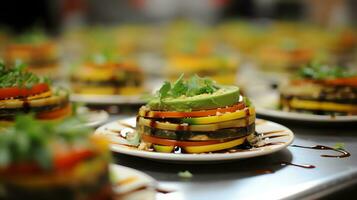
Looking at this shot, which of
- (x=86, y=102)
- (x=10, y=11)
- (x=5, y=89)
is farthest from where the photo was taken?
(x=10, y=11)

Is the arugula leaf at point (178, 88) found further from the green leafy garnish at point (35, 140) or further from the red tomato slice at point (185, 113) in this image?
the green leafy garnish at point (35, 140)

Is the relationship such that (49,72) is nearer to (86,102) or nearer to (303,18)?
(86,102)

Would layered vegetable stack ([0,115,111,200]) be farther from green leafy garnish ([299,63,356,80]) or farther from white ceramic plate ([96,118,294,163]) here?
green leafy garnish ([299,63,356,80])

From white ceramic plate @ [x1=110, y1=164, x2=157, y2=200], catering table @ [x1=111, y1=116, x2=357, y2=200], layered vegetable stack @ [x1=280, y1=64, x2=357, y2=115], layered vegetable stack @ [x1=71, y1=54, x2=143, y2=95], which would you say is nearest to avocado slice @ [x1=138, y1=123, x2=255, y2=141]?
catering table @ [x1=111, y1=116, x2=357, y2=200]

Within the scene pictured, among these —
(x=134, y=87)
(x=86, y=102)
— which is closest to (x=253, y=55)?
(x=134, y=87)

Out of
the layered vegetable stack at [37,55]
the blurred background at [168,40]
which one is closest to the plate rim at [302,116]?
the blurred background at [168,40]

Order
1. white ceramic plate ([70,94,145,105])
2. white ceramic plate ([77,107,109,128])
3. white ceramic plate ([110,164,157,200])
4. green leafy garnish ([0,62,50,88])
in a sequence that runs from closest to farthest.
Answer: white ceramic plate ([110,164,157,200]) < green leafy garnish ([0,62,50,88]) < white ceramic plate ([77,107,109,128]) < white ceramic plate ([70,94,145,105])
